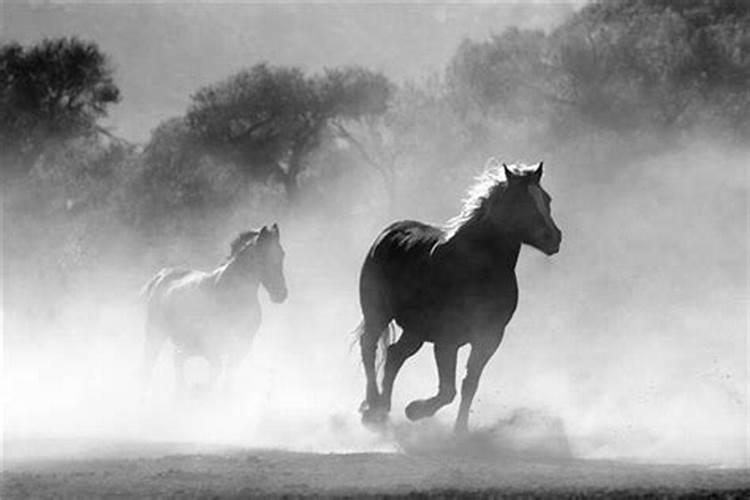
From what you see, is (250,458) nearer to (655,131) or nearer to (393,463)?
(393,463)

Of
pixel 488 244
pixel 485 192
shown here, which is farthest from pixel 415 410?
pixel 485 192

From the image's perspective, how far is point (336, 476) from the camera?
2088 centimetres

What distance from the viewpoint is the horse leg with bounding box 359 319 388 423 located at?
2683 cm

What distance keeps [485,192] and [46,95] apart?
6629 cm

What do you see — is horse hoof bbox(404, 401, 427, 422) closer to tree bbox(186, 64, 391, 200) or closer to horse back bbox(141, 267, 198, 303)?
horse back bbox(141, 267, 198, 303)

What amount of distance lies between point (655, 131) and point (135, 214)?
19.7 metres

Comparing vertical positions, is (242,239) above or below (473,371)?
above

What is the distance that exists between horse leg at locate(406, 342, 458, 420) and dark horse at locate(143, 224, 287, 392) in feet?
20.8

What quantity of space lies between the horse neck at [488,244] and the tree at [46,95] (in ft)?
208

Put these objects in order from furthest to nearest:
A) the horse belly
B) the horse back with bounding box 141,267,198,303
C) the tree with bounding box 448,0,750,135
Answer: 1. the tree with bounding box 448,0,750,135
2. the horse back with bounding box 141,267,198,303
3. the horse belly

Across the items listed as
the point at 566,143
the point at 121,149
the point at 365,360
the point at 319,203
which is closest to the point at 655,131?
the point at 566,143

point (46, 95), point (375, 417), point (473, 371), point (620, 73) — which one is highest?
point (46, 95)

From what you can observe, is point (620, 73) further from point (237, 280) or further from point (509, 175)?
point (509, 175)

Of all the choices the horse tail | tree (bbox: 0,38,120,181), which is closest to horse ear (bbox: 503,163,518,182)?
the horse tail
